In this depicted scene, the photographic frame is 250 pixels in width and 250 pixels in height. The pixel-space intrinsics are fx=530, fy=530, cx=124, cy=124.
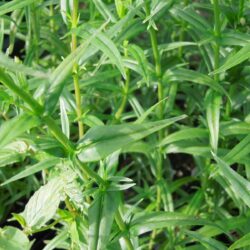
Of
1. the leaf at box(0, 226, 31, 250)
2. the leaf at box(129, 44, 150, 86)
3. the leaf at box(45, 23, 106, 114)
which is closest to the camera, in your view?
the leaf at box(45, 23, 106, 114)

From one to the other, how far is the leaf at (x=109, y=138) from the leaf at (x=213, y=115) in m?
0.50

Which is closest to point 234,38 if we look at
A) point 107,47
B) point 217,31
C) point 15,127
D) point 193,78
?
point 217,31

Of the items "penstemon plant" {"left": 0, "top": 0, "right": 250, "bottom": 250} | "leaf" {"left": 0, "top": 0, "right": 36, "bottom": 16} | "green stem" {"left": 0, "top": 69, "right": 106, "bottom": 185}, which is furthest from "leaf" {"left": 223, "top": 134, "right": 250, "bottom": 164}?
"leaf" {"left": 0, "top": 0, "right": 36, "bottom": 16}

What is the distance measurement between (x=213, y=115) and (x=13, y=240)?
63 cm

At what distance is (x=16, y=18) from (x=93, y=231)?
0.93 meters

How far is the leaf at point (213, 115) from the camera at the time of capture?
4.75ft

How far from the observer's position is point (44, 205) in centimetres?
109

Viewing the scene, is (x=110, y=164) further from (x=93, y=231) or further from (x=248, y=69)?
(x=248, y=69)

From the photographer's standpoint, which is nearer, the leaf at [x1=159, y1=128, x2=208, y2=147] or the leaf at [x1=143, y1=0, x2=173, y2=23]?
the leaf at [x1=143, y1=0, x2=173, y2=23]

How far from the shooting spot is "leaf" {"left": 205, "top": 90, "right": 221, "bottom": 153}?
145cm

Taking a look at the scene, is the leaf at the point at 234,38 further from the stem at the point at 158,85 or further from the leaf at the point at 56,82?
the leaf at the point at 56,82

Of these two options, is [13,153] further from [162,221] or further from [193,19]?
[193,19]

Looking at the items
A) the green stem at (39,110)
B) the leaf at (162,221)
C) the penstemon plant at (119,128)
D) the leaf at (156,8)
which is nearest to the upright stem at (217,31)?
the penstemon plant at (119,128)

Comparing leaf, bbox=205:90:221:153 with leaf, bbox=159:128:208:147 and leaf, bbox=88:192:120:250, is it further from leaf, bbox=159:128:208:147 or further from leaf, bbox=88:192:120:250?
leaf, bbox=88:192:120:250
